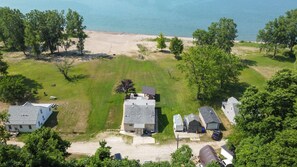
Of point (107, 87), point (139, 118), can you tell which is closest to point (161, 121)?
point (139, 118)

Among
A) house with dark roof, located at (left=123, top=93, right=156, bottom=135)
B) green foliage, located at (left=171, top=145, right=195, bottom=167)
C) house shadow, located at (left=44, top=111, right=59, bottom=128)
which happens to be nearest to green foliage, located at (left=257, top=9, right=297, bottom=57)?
house with dark roof, located at (left=123, top=93, right=156, bottom=135)

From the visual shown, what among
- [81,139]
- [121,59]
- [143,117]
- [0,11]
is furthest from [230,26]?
[0,11]

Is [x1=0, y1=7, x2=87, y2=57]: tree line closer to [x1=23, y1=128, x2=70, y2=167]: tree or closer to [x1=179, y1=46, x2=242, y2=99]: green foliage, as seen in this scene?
[x1=179, y1=46, x2=242, y2=99]: green foliage

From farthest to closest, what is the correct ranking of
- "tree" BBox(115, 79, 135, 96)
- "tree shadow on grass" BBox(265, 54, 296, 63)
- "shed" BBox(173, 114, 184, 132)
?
"tree shadow on grass" BBox(265, 54, 296, 63) < "tree" BBox(115, 79, 135, 96) < "shed" BBox(173, 114, 184, 132)

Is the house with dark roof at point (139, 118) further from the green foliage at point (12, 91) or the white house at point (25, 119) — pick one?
the green foliage at point (12, 91)

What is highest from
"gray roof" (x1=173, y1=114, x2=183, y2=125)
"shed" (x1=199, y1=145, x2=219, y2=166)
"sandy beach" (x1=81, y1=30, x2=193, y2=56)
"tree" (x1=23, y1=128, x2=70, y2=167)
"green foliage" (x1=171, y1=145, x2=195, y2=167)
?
"sandy beach" (x1=81, y1=30, x2=193, y2=56)

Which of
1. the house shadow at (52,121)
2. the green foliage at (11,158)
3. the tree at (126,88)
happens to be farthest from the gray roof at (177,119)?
the green foliage at (11,158)

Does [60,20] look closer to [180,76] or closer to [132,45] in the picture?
[132,45]
